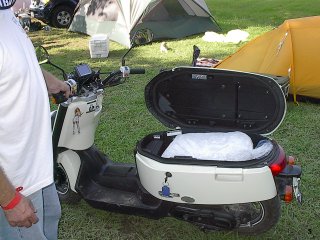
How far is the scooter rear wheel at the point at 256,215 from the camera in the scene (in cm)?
262

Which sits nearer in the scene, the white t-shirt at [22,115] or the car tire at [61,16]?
the white t-shirt at [22,115]

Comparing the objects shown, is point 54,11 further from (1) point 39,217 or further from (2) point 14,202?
(2) point 14,202

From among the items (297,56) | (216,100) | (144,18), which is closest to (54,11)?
(144,18)

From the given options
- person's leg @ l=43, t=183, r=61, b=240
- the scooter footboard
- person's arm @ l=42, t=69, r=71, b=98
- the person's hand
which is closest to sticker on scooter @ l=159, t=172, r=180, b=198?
the scooter footboard

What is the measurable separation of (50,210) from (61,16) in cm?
939

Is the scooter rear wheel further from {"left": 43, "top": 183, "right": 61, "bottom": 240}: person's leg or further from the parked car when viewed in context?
the parked car

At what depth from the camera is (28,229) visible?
6.02 ft

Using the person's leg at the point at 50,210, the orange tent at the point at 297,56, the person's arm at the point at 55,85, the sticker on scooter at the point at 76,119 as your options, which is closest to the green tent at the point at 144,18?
the orange tent at the point at 297,56

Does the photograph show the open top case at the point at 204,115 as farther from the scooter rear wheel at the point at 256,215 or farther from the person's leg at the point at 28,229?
the person's leg at the point at 28,229

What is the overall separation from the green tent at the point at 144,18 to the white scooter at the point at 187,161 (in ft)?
18.3

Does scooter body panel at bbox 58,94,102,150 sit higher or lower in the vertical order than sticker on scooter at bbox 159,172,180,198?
→ higher

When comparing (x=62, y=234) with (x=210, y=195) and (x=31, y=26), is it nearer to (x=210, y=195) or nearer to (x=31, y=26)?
(x=210, y=195)

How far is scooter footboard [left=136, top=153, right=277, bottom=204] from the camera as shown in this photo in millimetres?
2352

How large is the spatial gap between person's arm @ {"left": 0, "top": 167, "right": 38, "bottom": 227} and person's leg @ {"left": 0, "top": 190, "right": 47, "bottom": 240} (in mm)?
143
